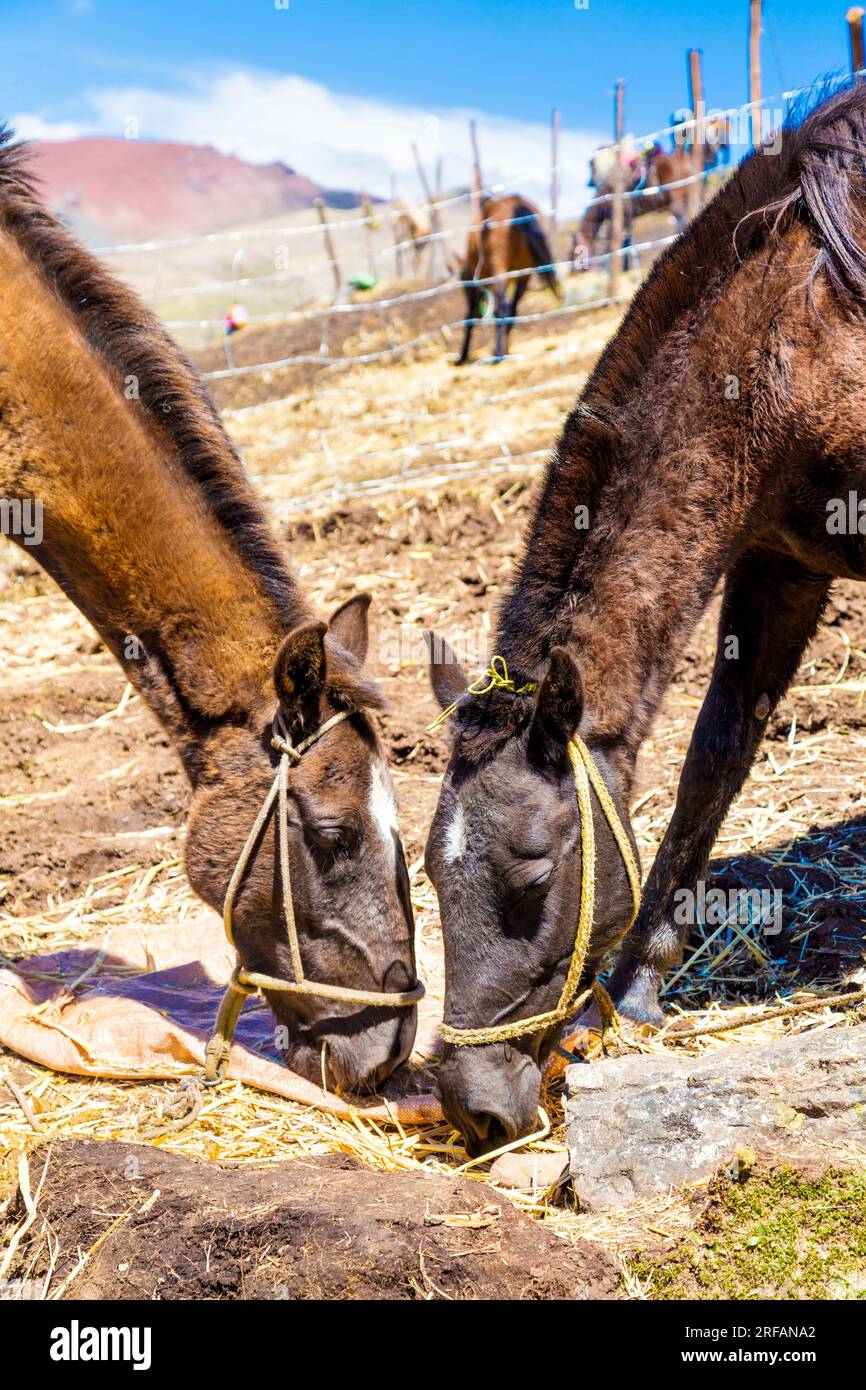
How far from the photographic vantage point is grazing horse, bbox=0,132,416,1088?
350 centimetres

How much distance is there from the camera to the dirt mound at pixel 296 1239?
94.9 inches

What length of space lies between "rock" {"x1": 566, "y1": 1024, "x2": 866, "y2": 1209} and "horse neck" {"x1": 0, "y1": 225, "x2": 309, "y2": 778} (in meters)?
1.60

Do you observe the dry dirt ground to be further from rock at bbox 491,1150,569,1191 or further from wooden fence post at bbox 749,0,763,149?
wooden fence post at bbox 749,0,763,149

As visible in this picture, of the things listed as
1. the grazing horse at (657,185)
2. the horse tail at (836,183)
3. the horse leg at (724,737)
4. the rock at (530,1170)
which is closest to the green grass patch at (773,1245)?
the rock at (530,1170)

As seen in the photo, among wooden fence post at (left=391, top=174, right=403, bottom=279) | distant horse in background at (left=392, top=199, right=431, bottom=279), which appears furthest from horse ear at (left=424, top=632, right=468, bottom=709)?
wooden fence post at (left=391, top=174, right=403, bottom=279)

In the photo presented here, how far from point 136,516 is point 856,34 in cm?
1140

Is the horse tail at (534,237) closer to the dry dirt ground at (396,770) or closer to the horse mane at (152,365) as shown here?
the dry dirt ground at (396,770)

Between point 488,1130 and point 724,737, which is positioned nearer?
point 488,1130

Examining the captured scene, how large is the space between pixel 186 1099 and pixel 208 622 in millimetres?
1491

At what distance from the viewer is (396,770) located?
5.93m

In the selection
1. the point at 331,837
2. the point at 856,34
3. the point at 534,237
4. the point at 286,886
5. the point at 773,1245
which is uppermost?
the point at 856,34

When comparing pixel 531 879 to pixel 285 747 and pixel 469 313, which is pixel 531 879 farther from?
pixel 469 313

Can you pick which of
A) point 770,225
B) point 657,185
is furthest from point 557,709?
point 657,185

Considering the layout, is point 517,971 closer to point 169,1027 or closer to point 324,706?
point 324,706
